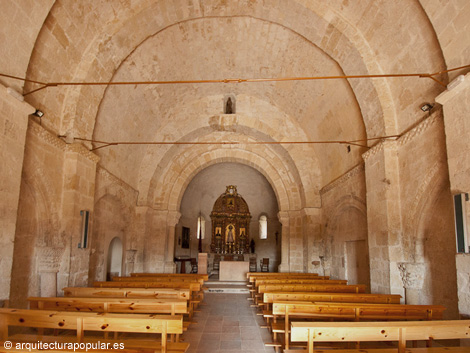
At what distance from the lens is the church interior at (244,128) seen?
5859 mm

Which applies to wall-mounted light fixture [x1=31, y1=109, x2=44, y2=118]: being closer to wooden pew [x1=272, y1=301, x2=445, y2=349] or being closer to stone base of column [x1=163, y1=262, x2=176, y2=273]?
wooden pew [x1=272, y1=301, x2=445, y2=349]

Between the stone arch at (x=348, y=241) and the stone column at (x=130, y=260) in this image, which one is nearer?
the stone arch at (x=348, y=241)

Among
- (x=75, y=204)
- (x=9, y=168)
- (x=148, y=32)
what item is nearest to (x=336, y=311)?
(x=9, y=168)

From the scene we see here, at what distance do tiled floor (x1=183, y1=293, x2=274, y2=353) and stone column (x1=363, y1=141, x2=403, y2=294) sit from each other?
280cm

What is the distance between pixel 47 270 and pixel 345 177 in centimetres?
810

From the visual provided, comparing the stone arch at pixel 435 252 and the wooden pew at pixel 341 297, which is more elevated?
the stone arch at pixel 435 252

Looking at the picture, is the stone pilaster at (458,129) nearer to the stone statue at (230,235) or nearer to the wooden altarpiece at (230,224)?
the wooden altarpiece at (230,224)

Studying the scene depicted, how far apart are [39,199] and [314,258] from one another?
372 inches

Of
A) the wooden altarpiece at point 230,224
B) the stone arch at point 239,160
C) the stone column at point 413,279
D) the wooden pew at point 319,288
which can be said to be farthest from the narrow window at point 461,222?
the wooden altarpiece at point 230,224

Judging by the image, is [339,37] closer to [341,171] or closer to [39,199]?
[341,171]

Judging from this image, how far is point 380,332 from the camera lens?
3.54m

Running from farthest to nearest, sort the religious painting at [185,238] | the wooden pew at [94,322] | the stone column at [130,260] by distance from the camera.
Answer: the religious painting at [185,238], the stone column at [130,260], the wooden pew at [94,322]

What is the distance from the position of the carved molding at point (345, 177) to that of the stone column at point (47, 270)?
7.57 m

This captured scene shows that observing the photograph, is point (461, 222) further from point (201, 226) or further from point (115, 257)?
point (201, 226)
